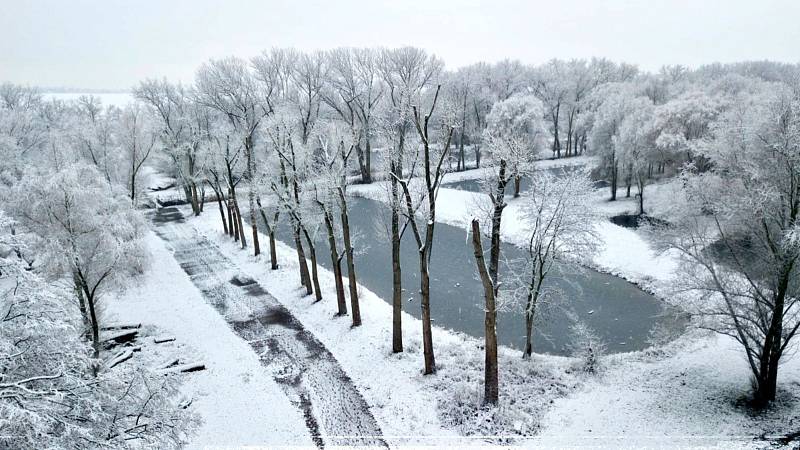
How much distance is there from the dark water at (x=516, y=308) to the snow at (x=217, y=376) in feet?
22.8

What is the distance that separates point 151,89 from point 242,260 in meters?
21.9

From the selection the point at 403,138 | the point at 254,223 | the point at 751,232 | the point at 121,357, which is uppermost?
the point at 403,138

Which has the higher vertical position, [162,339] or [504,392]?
[162,339]

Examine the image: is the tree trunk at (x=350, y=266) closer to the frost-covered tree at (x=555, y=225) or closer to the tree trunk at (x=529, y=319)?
the frost-covered tree at (x=555, y=225)

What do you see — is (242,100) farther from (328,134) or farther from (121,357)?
(121,357)

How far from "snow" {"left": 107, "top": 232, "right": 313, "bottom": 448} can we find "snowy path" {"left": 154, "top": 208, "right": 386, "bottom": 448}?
0.39m

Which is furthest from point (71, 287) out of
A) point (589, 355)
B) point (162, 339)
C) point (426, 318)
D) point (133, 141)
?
point (133, 141)

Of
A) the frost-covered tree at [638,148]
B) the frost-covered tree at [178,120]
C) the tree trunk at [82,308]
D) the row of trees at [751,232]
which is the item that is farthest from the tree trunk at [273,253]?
the frost-covered tree at [638,148]

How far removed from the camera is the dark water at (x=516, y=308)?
19.1 meters

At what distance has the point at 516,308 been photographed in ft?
67.6

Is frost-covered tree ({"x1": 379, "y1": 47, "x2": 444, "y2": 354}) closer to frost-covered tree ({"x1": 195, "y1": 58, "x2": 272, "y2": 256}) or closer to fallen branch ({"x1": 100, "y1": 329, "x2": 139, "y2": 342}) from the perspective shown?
fallen branch ({"x1": 100, "y1": 329, "x2": 139, "y2": 342})

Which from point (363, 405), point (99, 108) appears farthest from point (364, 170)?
point (363, 405)

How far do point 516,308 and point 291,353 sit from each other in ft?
32.1

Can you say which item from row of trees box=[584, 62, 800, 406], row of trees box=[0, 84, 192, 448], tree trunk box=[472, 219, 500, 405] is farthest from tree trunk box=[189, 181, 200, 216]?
row of trees box=[584, 62, 800, 406]
